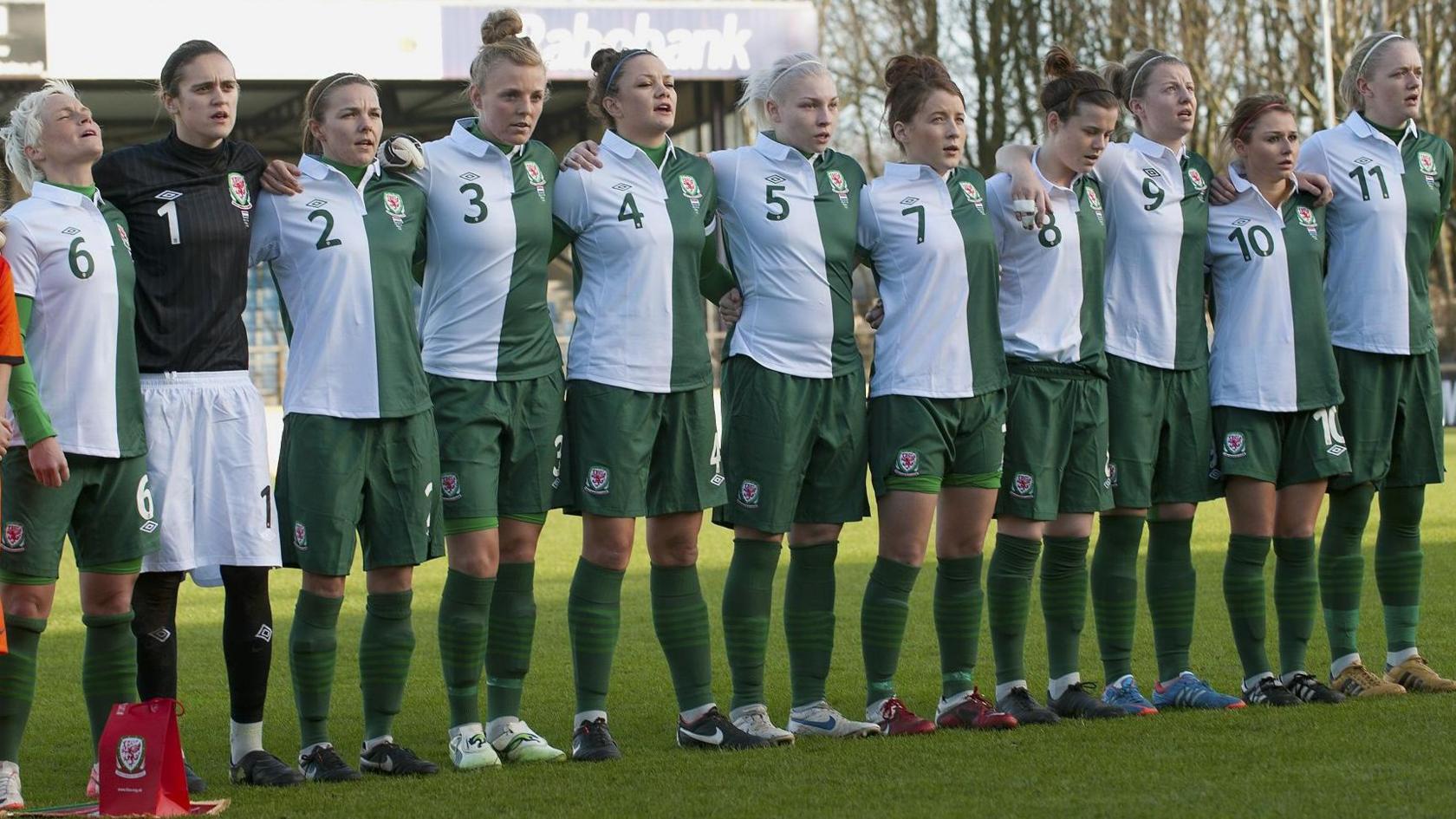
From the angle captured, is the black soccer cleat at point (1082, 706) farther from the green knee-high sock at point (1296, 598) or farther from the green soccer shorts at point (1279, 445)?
the green soccer shorts at point (1279, 445)

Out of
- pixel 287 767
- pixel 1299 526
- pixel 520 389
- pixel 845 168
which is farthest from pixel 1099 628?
pixel 287 767

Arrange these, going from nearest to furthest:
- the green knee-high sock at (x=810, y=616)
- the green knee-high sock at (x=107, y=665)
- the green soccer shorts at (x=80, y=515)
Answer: the green soccer shorts at (x=80, y=515) → the green knee-high sock at (x=107, y=665) → the green knee-high sock at (x=810, y=616)

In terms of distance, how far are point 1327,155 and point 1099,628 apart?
6.02 ft

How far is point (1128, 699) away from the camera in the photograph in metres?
6.27

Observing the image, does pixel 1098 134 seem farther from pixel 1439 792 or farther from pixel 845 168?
pixel 1439 792

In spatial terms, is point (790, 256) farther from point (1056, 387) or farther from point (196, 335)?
point (196, 335)

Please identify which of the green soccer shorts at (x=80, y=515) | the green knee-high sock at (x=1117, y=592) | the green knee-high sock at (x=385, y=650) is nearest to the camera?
the green soccer shorts at (x=80, y=515)

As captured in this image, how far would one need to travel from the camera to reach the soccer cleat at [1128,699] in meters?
6.19

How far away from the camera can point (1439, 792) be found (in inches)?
190

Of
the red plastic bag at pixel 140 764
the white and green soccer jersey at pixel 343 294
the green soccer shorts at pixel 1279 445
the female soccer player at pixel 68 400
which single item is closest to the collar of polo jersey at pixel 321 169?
the white and green soccer jersey at pixel 343 294

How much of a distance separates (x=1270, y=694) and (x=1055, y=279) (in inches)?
62.3

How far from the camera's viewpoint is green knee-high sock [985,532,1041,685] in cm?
621

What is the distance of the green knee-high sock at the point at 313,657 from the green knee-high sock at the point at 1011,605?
2.14m

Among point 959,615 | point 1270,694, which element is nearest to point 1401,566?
point 1270,694
